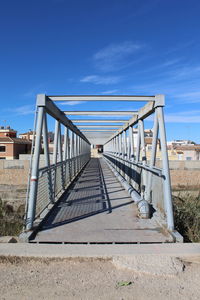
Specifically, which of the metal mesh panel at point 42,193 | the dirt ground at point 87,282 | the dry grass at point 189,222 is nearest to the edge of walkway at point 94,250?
the dirt ground at point 87,282

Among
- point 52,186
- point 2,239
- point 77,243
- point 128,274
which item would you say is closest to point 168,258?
point 128,274

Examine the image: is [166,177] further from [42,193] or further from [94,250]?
[42,193]

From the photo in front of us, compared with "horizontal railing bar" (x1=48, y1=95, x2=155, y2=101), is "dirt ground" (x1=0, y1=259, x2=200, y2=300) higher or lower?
lower

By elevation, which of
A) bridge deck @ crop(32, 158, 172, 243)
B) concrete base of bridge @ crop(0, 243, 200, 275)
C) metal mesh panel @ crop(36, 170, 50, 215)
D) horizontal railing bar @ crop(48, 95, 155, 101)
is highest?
horizontal railing bar @ crop(48, 95, 155, 101)

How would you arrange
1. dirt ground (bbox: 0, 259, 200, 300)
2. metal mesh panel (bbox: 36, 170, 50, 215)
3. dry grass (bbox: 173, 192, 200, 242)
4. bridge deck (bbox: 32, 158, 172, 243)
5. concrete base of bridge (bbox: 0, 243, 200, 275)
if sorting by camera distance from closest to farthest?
dirt ground (bbox: 0, 259, 200, 300)
concrete base of bridge (bbox: 0, 243, 200, 275)
bridge deck (bbox: 32, 158, 172, 243)
dry grass (bbox: 173, 192, 200, 242)
metal mesh panel (bbox: 36, 170, 50, 215)

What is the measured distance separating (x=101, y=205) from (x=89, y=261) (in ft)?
9.48

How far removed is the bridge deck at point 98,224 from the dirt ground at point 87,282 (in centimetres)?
72

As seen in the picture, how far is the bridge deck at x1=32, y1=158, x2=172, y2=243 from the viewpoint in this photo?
393 cm

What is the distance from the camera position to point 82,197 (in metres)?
7.06

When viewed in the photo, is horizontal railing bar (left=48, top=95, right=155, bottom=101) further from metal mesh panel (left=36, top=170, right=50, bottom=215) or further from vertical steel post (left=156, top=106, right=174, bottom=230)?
metal mesh panel (left=36, top=170, right=50, bottom=215)

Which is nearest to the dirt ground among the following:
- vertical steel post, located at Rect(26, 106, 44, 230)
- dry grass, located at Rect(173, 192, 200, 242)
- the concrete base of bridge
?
the concrete base of bridge

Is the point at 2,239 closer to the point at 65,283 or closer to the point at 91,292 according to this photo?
the point at 65,283

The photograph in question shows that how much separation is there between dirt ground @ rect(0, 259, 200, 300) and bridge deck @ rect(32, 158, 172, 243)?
2.35 ft

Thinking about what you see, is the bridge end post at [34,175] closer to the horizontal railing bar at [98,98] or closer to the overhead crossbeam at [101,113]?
the horizontal railing bar at [98,98]
